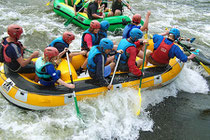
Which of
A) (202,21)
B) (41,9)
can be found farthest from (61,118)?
(202,21)

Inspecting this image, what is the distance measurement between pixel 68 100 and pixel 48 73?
0.69 meters

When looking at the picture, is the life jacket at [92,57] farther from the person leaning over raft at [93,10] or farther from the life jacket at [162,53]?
the person leaning over raft at [93,10]

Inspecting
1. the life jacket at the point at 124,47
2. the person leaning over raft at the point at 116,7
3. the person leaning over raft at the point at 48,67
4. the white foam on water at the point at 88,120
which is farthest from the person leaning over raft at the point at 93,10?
the person leaning over raft at the point at 48,67

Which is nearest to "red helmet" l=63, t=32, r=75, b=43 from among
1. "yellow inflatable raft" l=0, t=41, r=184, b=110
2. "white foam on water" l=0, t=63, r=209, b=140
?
"yellow inflatable raft" l=0, t=41, r=184, b=110

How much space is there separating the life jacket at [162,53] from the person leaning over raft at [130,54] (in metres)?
0.74

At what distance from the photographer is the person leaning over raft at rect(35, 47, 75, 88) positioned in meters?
3.31

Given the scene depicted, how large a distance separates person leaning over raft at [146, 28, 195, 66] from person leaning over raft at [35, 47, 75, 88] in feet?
7.43

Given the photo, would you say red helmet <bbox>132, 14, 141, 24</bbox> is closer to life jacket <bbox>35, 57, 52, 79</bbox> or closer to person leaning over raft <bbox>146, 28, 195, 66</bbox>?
person leaning over raft <bbox>146, 28, 195, 66</bbox>

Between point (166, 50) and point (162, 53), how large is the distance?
121 millimetres

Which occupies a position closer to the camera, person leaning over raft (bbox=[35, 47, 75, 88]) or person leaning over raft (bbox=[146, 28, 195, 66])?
person leaning over raft (bbox=[35, 47, 75, 88])

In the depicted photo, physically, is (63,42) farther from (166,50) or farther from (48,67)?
(166,50)

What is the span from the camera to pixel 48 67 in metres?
3.41

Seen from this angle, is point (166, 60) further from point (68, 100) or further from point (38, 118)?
point (38, 118)

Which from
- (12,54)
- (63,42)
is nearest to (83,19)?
(63,42)
